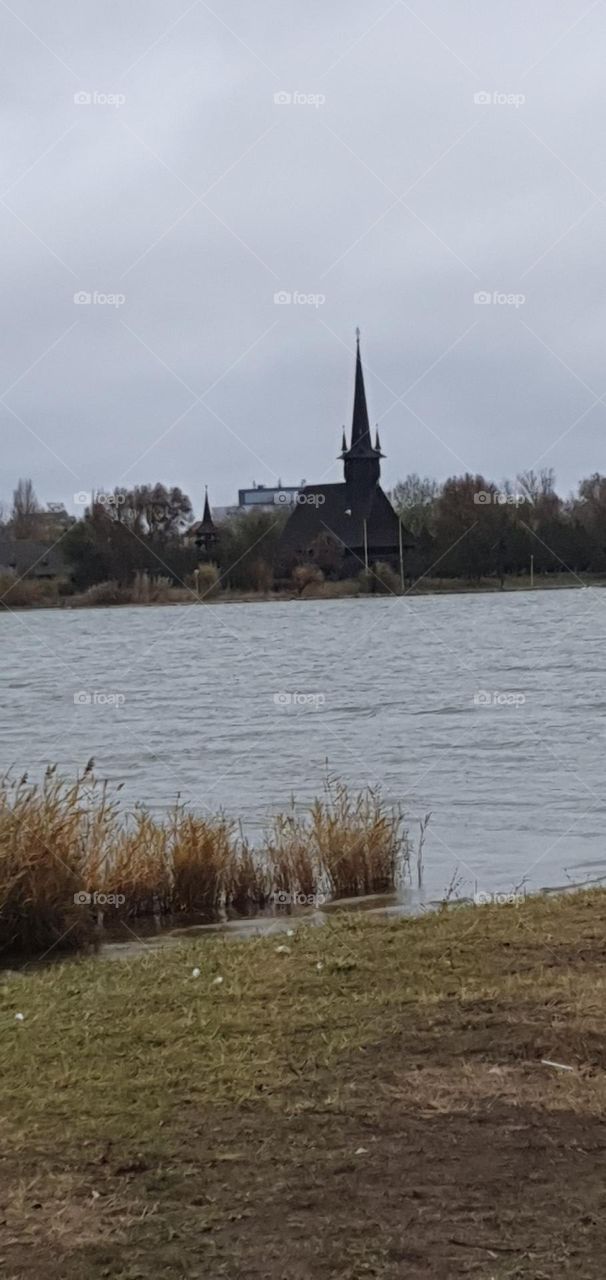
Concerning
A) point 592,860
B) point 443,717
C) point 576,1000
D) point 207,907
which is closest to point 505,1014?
point 576,1000

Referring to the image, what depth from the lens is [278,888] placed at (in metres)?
12.4

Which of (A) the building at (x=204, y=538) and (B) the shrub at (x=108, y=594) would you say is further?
(B) the shrub at (x=108, y=594)

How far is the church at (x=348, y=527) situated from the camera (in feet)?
215

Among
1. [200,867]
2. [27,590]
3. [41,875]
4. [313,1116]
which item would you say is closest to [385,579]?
[27,590]

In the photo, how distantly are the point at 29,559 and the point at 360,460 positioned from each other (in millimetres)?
26366

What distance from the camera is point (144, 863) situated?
11.8 meters

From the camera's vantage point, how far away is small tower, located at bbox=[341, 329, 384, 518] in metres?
79.2

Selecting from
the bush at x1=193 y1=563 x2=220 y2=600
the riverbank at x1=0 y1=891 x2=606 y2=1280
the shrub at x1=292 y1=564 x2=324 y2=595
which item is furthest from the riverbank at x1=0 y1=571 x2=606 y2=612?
the riverbank at x1=0 y1=891 x2=606 y2=1280

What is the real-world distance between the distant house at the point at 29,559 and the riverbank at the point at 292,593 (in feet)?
2.77

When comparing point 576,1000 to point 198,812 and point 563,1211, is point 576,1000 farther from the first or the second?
point 198,812

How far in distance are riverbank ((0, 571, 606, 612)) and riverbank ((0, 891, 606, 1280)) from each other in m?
46.6

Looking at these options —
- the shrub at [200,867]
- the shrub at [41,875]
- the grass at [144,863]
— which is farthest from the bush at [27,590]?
the shrub at [41,875]

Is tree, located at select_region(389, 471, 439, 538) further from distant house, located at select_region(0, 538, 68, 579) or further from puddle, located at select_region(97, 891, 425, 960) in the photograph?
puddle, located at select_region(97, 891, 425, 960)

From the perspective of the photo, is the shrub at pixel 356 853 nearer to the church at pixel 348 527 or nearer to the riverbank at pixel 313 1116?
the riverbank at pixel 313 1116
